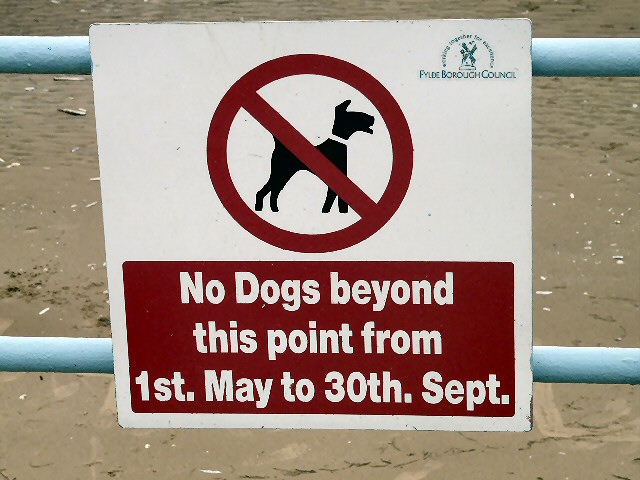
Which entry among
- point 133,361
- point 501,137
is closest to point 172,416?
point 133,361

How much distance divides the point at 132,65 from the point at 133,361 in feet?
1.32

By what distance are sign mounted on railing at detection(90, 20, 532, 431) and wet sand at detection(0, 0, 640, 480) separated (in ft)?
4.76

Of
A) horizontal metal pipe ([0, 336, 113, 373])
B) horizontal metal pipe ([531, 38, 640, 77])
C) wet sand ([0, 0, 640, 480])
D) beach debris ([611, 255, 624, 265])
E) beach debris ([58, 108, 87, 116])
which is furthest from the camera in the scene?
beach debris ([58, 108, 87, 116])

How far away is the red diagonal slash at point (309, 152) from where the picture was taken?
3.73 feet

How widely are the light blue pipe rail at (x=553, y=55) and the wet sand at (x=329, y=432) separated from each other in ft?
5.60

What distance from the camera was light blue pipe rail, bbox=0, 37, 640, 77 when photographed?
109 centimetres

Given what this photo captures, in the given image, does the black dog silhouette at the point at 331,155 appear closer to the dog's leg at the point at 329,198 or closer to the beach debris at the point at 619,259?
the dog's leg at the point at 329,198

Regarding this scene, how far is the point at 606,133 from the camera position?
197 inches

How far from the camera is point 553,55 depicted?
1103 millimetres

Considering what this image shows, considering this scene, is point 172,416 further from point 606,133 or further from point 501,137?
point 606,133

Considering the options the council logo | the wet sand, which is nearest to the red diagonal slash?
the council logo

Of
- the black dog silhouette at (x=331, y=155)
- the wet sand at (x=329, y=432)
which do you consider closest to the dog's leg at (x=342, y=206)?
the black dog silhouette at (x=331, y=155)

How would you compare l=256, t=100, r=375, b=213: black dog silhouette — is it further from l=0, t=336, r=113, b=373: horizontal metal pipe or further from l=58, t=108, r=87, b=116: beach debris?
l=58, t=108, r=87, b=116: beach debris

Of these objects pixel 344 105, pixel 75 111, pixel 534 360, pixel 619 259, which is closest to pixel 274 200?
pixel 344 105
